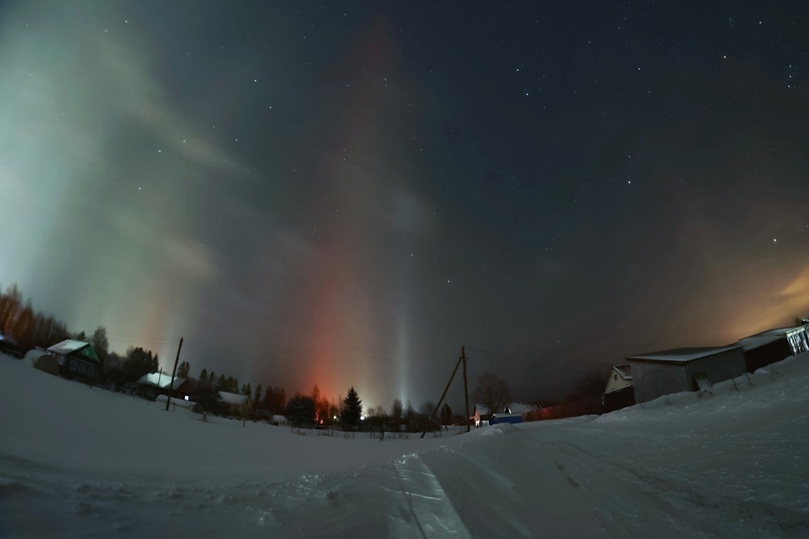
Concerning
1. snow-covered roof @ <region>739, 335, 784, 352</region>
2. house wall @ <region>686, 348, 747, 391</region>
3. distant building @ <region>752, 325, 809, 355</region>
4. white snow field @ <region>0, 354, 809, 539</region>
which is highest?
snow-covered roof @ <region>739, 335, 784, 352</region>

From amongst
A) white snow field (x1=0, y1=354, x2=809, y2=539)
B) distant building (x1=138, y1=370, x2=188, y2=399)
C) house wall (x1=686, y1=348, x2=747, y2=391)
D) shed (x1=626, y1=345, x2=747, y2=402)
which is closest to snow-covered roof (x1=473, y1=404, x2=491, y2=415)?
shed (x1=626, y1=345, x2=747, y2=402)

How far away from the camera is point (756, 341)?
3122 centimetres

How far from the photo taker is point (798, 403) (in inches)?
230

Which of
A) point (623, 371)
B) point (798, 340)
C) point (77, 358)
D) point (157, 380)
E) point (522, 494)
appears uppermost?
point (77, 358)

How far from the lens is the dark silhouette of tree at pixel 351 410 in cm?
7181

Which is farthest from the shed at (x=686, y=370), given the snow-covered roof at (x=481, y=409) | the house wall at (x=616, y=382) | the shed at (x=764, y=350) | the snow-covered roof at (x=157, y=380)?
the snow-covered roof at (x=157, y=380)

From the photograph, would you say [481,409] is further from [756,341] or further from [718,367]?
[756,341]

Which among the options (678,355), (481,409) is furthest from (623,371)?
(481,409)

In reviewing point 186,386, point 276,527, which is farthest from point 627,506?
point 186,386

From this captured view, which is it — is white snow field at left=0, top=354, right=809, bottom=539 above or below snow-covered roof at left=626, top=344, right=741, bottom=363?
below

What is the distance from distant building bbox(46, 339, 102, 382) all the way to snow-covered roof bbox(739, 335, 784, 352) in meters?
81.7

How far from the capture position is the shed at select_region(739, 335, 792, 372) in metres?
28.1

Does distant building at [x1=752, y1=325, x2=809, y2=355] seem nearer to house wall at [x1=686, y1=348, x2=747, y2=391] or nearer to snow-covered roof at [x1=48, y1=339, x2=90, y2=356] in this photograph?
house wall at [x1=686, y1=348, x2=747, y2=391]

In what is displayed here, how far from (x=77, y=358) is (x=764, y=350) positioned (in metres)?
90.8
